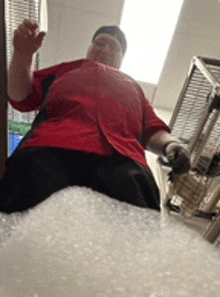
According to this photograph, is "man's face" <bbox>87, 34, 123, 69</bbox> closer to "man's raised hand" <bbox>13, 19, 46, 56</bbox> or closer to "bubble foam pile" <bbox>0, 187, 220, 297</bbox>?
"man's raised hand" <bbox>13, 19, 46, 56</bbox>

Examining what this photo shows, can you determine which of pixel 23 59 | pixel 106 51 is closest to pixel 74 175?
pixel 23 59

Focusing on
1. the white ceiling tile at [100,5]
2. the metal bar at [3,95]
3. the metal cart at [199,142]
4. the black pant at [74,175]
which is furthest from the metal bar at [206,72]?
the white ceiling tile at [100,5]

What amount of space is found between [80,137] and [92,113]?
112mm

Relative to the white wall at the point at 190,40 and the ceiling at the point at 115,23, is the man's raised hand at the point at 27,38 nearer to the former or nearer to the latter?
the ceiling at the point at 115,23

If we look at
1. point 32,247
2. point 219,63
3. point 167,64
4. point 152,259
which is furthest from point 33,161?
point 167,64

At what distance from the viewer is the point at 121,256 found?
474mm

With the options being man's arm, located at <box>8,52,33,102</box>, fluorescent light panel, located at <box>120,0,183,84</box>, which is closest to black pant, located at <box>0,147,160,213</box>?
man's arm, located at <box>8,52,33,102</box>

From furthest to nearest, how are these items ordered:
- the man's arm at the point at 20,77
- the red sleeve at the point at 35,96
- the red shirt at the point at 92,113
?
the red sleeve at the point at 35,96 < the man's arm at the point at 20,77 < the red shirt at the point at 92,113

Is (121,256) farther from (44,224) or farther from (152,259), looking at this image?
(44,224)

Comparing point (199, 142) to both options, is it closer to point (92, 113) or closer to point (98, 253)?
point (92, 113)

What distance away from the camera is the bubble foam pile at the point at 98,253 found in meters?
0.40

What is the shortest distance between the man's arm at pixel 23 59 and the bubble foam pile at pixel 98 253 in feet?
1.51

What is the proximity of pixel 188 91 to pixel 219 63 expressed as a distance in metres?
0.25

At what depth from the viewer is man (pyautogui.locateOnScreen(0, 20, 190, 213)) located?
22.9 inches
